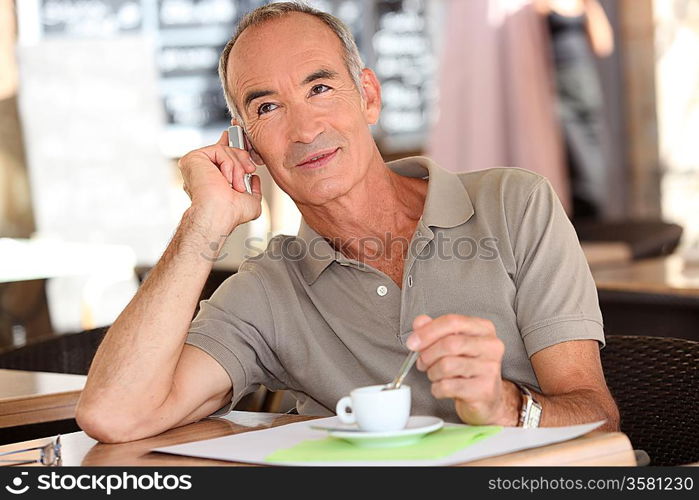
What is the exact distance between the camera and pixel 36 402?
6.00 feet

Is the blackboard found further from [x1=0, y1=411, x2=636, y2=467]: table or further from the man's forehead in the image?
[x1=0, y1=411, x2=636, y2=467]: table

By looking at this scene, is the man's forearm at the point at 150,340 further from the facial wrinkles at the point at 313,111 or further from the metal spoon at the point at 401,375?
the metal spoon at the point at 401,375

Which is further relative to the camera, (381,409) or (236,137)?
(236,137)

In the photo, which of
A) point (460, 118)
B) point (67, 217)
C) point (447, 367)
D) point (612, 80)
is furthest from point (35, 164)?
point (447, 367)

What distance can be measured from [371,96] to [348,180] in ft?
0.96

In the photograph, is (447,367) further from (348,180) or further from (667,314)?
(667,314)

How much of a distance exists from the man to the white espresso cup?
0.17 m

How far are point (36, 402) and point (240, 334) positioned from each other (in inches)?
14.7

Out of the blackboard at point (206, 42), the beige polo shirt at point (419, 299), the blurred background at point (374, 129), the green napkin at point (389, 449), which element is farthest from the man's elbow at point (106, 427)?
the blackboard at point (206, 42)

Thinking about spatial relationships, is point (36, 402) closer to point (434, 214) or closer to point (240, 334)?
point (240, 334)

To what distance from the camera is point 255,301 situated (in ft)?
6.31

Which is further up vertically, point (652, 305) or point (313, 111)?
point (313, 111)
